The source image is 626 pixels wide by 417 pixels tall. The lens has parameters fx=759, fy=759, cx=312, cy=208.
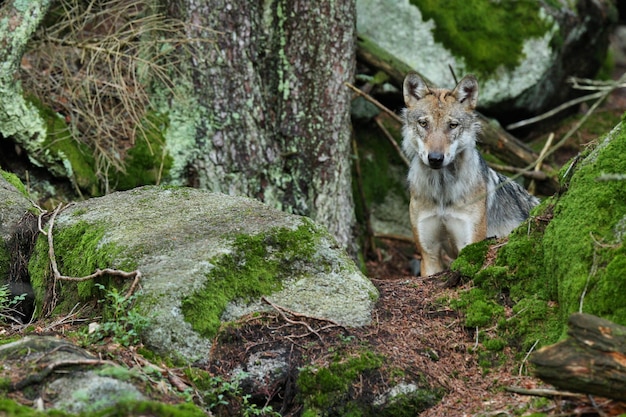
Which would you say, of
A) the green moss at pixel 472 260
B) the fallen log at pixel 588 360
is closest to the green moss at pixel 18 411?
the fallen log at pixel 588 360

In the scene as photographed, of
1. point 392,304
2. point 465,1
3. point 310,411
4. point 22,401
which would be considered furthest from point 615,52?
point 22,401

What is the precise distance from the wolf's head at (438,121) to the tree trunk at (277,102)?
1.11 m

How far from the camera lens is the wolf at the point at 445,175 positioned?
7668 millimetres

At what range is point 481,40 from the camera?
11.5 meters

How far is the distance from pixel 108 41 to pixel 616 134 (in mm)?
5695

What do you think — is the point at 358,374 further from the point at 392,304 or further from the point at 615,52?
the point at 615,52

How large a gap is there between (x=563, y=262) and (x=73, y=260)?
10.9 ft

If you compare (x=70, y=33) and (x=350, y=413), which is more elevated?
(x=70, y=33)

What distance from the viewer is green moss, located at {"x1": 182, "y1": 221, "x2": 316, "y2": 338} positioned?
184 inches

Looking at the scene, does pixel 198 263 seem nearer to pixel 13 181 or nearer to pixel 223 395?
pixel 223 395

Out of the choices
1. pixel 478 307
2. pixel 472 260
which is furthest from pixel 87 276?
pixel 472 260

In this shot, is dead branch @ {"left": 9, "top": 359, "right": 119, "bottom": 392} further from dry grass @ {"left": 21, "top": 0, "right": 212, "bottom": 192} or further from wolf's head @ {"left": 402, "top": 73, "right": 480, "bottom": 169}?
dry grass @ {"left": 21, "top": 0, "right": 212, "bottom": 192}

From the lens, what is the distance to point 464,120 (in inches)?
304

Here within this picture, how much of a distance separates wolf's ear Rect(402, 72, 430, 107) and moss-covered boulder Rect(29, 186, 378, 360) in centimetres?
278
